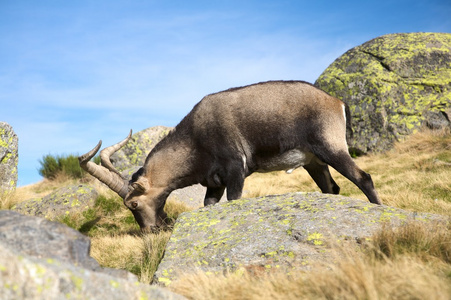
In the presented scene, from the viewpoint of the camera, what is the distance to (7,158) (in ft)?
40.6

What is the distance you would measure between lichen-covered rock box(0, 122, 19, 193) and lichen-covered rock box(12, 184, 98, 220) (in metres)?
2.42

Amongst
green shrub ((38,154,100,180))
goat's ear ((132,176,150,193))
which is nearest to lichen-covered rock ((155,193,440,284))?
goat's ear ((132,176,150,193))

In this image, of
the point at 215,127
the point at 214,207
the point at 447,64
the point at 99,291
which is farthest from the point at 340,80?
the point at 99,291

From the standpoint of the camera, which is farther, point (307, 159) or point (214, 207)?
point (307, 159)

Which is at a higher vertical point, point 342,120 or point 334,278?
point 342,120

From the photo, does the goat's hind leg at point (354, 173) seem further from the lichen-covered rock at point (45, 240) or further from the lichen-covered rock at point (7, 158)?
the lichen-covered rock at point (7, 158)

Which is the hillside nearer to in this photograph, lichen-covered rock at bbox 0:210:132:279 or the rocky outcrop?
the rocky outcrop

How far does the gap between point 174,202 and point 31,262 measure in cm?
811

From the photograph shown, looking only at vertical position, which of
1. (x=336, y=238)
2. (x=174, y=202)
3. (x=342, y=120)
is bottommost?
(x=174, y=202)

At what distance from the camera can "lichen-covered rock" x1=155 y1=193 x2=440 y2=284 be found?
13.4ft

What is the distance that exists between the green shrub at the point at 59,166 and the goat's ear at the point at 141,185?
13.9 meters

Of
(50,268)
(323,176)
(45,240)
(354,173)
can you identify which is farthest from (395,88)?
(50,268)

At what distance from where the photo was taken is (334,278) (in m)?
3.05

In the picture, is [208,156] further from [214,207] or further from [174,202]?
[174,202]
